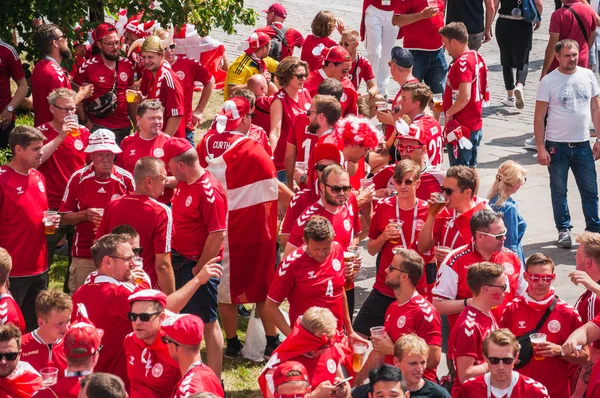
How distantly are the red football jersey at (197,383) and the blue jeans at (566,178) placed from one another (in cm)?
620

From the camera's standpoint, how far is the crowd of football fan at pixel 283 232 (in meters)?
6.65

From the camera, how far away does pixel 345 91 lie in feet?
38.7

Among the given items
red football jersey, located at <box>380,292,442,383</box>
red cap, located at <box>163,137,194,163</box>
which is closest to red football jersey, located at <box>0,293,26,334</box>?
red cap, located at <box>163,137,194,163</box>

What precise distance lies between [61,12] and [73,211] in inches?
141

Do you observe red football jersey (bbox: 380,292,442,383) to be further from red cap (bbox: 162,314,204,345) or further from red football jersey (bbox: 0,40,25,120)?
red football jersey (bbox: 0,40,25,120)

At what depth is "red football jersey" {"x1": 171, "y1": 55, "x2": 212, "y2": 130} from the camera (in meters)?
12.6

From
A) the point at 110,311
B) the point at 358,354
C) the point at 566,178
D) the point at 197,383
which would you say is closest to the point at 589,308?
the point at 358,354

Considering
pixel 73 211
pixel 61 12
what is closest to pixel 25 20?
pixel 61 12

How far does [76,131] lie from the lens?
9734 millimetres

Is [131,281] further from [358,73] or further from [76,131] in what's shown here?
[358,73]

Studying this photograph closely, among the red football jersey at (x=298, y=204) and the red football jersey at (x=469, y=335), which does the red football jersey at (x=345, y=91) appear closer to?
the red football jersey at (x=298, y=204)

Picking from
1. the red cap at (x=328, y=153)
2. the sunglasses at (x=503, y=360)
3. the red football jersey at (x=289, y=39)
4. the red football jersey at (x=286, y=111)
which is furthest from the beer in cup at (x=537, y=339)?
the red football jersey at (x=289, y=39)

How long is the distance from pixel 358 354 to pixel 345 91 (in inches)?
196

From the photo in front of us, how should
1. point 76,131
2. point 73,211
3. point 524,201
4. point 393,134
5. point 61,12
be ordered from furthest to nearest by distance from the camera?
point 524,201
point 61,12
point 393,134
point 76,131
point 73,211
